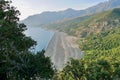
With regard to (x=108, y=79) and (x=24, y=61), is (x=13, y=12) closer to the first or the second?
(x=24, y=61)

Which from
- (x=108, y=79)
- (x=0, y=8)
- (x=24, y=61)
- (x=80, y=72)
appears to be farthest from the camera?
(x=80, y=72)

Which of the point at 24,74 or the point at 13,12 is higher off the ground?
the point at 13,12

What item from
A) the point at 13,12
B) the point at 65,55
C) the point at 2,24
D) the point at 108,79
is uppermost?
the point at 65,55

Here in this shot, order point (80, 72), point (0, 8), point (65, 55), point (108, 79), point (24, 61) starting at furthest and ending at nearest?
point (65, 55) < point (80, 72) < point (108, 79) < point (0, 8) < point (24, 61)

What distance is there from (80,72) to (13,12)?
42.9 m

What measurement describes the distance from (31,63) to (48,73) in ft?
7.70

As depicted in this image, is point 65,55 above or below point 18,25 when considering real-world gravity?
above

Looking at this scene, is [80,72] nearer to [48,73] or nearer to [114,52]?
[48,73]

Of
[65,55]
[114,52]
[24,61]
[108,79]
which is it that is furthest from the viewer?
[65,55]

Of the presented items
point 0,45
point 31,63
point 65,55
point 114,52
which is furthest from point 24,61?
point 65,55

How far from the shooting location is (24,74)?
92.2 ft

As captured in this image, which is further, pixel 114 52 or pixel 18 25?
pixel 114 52

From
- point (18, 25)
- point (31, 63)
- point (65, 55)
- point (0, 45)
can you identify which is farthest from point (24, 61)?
point (65, 55)

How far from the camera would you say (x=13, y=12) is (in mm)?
32688
